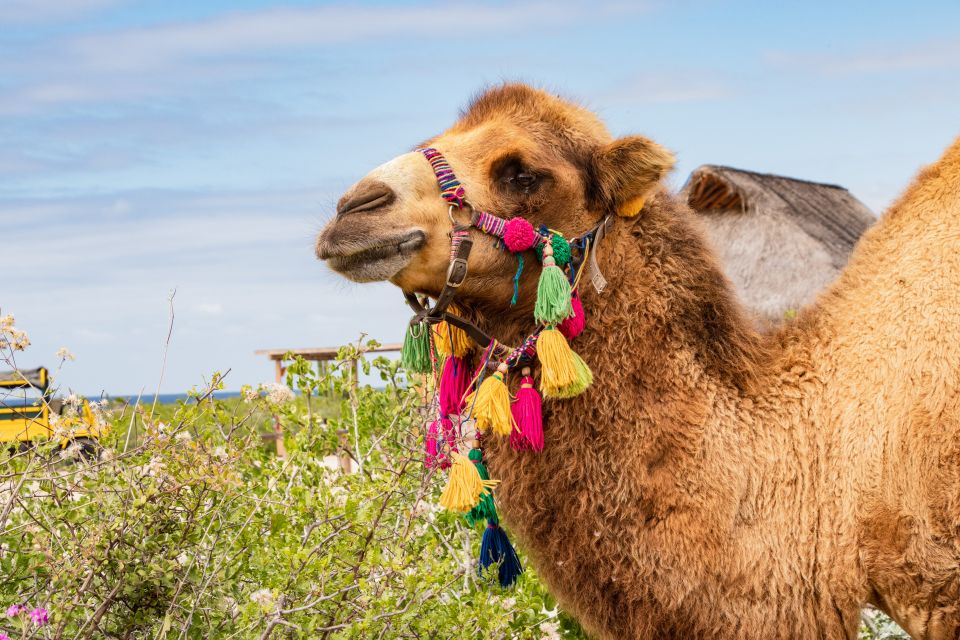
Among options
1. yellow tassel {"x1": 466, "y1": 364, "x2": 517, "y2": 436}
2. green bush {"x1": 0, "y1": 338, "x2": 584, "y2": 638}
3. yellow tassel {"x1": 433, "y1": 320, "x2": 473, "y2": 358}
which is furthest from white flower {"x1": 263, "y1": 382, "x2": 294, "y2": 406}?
yellow tassel {"x1": 466, "y1": 364, "x2": 517, "y2": 436}

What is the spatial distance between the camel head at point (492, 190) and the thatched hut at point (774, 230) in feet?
59.6

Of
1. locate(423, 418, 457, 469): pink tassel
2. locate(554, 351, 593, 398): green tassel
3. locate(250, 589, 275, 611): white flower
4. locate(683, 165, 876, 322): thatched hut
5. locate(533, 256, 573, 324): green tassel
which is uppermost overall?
locate(683, 165, 876, 322): thatched hut

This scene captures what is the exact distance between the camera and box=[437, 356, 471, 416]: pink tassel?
367 centimetres

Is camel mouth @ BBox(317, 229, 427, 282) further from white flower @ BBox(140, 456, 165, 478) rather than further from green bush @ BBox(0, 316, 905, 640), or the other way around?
white flower @ BBox(140, 456, 165, 478)

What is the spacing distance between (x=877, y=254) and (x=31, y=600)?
331cm

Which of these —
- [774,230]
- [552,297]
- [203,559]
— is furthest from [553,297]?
[774,230]

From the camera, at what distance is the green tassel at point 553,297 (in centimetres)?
329

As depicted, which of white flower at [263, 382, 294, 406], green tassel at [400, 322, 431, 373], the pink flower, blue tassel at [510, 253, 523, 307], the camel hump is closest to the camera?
the pink flower

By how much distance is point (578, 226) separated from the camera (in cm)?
355

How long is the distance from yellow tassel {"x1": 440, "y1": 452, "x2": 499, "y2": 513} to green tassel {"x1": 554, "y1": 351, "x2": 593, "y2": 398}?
419mm

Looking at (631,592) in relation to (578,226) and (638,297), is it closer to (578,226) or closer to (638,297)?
(638,297)

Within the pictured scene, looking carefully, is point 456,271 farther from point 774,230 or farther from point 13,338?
point 774,230

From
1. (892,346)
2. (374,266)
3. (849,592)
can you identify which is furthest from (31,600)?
(892,346)

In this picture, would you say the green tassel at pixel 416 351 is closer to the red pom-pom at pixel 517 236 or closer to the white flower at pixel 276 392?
the red pom-pom at pixel 517 236
